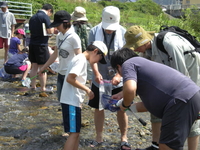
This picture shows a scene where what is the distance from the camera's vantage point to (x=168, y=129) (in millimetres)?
2912

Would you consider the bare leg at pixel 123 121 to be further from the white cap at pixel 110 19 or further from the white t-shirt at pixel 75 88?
the white cap at pixel 110 19

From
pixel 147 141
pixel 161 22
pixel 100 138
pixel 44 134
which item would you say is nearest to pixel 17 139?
pixel 44 134

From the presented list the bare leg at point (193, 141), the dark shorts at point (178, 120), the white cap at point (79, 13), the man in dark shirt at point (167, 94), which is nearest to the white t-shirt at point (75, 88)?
the man in dark shirt at point (167, 94)

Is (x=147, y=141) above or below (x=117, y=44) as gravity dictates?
below

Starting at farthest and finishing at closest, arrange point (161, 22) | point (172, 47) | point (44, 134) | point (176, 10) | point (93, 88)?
point (176, 10) → point (161, 22) → point (44, 134) → point (93, 88) → point (172, 47)

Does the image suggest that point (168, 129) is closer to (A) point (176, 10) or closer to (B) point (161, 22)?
(B) point (161, 22)

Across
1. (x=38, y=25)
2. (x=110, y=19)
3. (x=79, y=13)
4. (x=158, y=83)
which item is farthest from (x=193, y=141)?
(x=38, y=25)

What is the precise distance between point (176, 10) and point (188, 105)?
66.2m

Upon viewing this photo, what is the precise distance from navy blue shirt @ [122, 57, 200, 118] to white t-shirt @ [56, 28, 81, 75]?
161 cm

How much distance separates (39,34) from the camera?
270 inches

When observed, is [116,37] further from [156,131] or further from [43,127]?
[43,127]

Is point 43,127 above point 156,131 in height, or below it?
below

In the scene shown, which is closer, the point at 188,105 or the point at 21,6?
the point at 188,105

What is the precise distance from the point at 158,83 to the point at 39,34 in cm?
452
